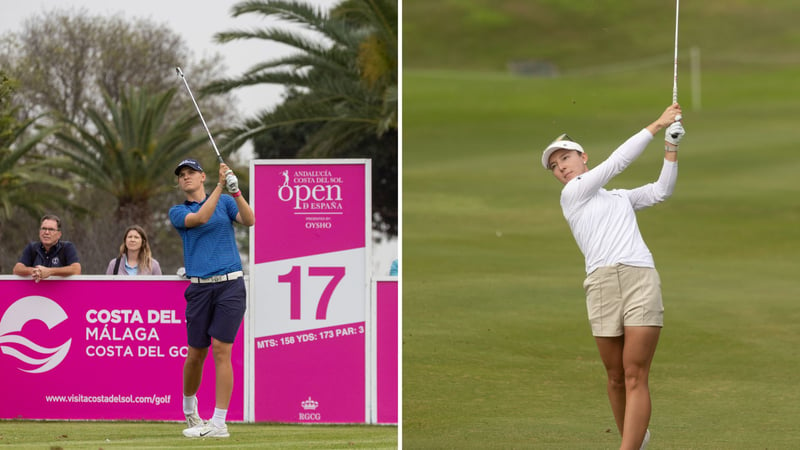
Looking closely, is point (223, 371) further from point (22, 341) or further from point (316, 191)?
point (22, 341)

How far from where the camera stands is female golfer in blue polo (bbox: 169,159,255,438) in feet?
26.3

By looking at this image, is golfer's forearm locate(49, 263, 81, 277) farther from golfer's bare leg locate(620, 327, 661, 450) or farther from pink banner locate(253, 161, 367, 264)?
golfer's bare leg locate(620, 327, 661, 450)

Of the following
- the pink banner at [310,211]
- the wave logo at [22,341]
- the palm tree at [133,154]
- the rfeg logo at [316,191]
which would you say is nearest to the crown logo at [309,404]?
the pink banner at [310,211]

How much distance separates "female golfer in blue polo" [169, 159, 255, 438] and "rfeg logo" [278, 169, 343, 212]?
1732 mm

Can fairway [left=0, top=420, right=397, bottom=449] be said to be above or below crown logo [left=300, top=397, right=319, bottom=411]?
below

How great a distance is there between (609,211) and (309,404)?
→ 3.72m

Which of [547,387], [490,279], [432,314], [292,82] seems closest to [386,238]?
[292,82]

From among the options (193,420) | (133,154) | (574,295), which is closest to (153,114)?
(133,154)

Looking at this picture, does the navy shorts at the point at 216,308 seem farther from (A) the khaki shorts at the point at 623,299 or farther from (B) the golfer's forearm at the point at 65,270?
(A) the khaki shorts at the point at 623,299

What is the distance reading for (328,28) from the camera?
24188 mm

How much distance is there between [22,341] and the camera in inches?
391

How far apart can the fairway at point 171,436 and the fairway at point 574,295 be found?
1.51ft

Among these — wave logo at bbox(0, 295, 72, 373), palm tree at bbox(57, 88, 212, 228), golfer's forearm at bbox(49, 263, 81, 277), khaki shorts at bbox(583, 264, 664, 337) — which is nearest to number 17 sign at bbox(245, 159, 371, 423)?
golfer's forearm at bbox(49, 263, 81, 277)

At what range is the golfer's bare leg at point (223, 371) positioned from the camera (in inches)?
321
